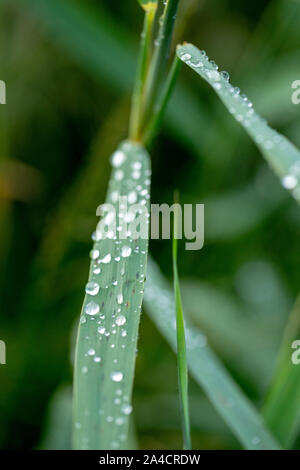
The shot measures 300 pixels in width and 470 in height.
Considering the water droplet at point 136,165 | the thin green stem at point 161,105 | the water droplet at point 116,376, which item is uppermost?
the thin green stem at point 161,105

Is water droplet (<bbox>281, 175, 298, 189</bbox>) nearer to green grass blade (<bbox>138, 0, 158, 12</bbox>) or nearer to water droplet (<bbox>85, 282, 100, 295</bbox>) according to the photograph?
water droplet (<bbox>85, 282, 100, 295</bbox>)

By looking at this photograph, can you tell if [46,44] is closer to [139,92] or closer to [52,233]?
[52,233]

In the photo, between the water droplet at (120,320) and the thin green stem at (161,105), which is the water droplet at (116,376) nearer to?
the water droplet at (120,320)

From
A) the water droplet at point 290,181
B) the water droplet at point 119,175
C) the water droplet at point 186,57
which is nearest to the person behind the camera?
the water droplet at point 290,181

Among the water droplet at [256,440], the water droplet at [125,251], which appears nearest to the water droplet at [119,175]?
the water droplet at [125,251]

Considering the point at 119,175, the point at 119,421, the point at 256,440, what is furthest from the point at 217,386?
the point at 119,175

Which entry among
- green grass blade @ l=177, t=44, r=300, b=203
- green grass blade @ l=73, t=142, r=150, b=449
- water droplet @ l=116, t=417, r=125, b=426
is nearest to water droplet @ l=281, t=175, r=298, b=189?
green grass blade @ l=177, t=44, r=300, b=203

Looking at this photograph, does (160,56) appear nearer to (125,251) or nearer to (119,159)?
(119,159)

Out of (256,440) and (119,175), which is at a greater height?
(119,175)
